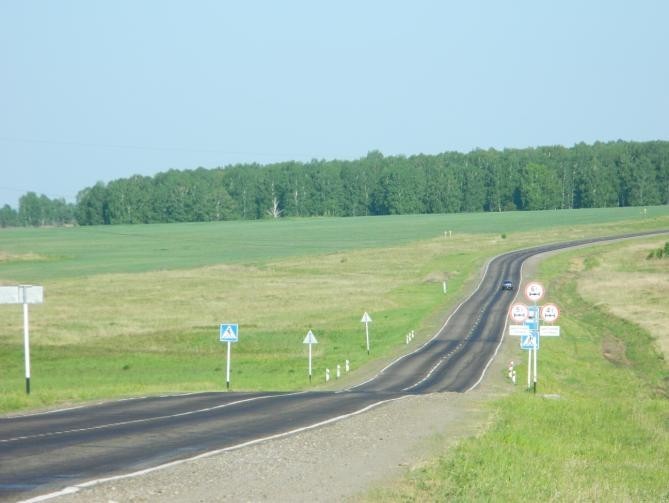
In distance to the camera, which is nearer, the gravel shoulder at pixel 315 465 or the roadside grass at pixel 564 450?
the gravel shoulder at pixel 315 465

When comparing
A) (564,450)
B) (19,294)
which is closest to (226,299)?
(19,294)

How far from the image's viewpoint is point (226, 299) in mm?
95000

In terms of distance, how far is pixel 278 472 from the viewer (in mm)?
15688

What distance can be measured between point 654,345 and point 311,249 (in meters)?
103

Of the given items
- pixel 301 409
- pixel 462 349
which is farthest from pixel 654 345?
pixel 301 409

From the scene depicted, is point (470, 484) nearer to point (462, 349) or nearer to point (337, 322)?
point (462, 349)

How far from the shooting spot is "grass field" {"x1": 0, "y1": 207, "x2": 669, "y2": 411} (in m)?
53.8

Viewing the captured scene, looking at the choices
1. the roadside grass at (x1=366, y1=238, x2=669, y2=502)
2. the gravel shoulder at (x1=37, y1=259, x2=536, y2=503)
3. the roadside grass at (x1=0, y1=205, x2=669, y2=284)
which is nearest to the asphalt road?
the gravel shoulder at (x1=37, y1=259, x2=536, y2=503)

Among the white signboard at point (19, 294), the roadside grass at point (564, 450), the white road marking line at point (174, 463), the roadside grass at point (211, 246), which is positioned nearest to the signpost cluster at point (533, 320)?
the roadside grass at point (564, 450)

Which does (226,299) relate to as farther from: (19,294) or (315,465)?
(315,465)

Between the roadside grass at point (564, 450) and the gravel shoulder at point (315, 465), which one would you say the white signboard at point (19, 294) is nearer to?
the gravel shoulder at point (315, 465)

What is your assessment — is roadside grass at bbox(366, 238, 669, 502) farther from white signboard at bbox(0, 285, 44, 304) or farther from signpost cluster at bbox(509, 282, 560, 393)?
white signboard at bbox(0, 285, 44, 304)

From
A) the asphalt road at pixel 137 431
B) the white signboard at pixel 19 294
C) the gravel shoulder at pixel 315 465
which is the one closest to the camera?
the gravel shoulder at pixel 315 465

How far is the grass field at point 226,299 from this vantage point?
5375 cm
